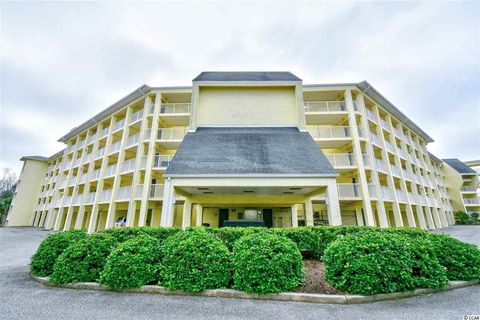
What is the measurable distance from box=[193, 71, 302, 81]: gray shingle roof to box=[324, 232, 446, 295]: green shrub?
13.8m

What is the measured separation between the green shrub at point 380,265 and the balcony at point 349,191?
14048 millimetres

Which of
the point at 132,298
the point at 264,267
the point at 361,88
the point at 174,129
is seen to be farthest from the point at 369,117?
the point at 132,298

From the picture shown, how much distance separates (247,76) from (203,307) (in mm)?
16226

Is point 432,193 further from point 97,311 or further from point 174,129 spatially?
point 97,311

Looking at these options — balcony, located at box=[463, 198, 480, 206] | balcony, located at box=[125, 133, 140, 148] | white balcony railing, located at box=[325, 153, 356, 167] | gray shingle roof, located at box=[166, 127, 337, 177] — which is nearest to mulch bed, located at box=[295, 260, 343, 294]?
gray shingle roof, located at box=[166, 127, 337, 177]

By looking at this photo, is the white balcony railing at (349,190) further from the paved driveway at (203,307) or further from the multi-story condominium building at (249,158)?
the paved driveway at (203,307)

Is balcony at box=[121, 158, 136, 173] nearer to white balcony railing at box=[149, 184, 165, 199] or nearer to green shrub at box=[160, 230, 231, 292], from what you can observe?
white balcony railing at box=[149, 184, 165, 199]

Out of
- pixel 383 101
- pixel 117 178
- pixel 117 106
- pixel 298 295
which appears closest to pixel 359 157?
pixel 383 101

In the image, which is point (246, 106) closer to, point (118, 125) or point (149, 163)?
point (149, 163)

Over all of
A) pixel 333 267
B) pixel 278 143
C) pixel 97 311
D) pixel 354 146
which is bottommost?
pixel 97 311

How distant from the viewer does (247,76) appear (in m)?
17.1

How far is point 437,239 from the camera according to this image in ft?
20.1

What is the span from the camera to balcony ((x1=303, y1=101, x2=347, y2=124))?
68.0 ft

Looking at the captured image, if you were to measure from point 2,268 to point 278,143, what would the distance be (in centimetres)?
1304
